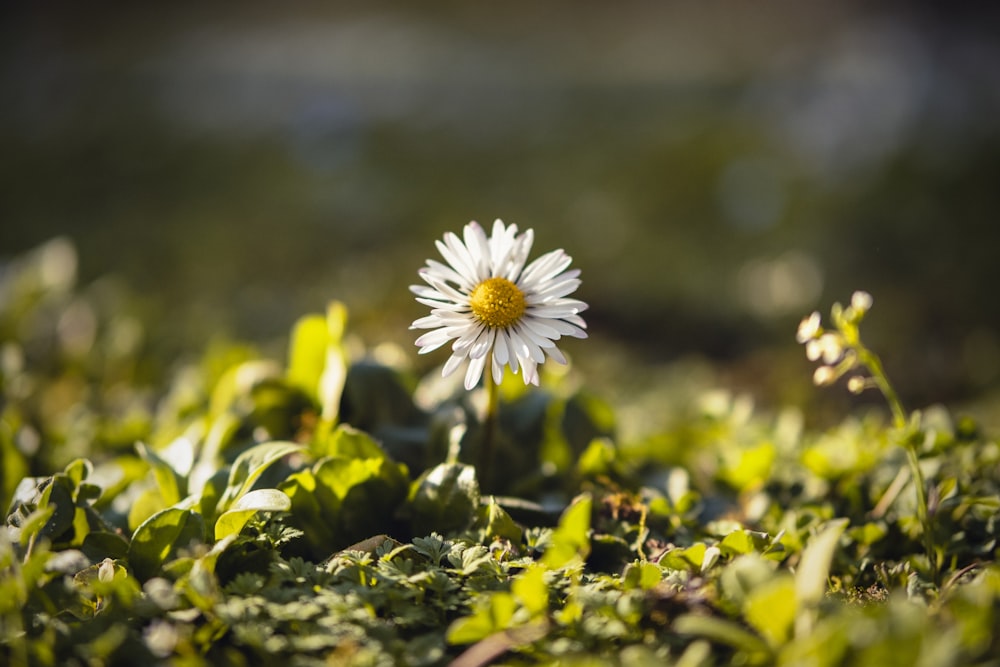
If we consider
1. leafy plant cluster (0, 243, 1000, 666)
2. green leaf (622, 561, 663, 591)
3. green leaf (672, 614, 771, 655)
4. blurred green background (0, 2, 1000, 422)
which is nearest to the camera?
green leaf (672, 614, 771, 655)

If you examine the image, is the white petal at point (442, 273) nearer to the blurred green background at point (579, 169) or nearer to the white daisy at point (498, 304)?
the white daisy at point (498, 304)

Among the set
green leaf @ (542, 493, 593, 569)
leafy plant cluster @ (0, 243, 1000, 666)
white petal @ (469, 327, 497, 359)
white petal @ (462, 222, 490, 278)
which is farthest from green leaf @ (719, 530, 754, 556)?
white petal @ (462, 222, 490, 278)

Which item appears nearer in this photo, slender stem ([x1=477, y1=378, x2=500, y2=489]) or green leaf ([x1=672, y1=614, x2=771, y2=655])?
green leaf ([x1=672, y1=614, x2=771, y2=655])

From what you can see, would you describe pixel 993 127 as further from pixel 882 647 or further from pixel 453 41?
pixel 453 41

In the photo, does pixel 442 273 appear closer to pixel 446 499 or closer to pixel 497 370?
pixel 497 370

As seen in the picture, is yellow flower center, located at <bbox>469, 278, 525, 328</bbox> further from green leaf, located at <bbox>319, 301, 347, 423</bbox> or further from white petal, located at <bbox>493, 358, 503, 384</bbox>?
green leaf, located at <bbox>319, 301, 347, 423</bbox>

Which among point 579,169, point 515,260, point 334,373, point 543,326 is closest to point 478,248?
point 515,260

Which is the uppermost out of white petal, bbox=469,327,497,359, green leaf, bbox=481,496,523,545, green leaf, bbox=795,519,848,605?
white petal, bbox=469,327,497,359

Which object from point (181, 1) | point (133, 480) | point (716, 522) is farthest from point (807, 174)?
point (181, 1)
